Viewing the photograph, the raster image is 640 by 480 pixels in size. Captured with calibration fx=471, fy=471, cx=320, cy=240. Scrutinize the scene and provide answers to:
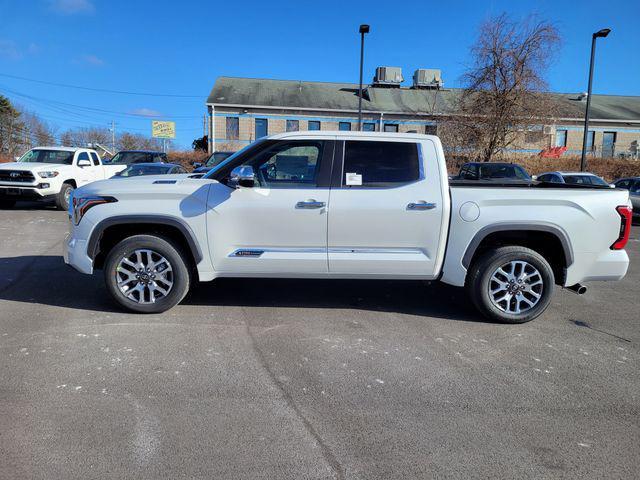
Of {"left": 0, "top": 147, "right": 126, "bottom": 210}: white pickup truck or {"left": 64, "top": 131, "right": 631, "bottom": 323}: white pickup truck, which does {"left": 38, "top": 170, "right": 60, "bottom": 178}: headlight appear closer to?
{"left": 0, "top": 147, "right": 126, "bottom": 210}: white pickup truck

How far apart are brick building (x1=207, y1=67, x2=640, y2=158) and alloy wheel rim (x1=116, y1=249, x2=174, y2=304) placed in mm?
34207

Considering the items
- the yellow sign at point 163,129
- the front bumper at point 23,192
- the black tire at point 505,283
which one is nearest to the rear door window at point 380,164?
the black tire at point 505,283

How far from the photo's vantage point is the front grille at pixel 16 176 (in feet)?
41.0

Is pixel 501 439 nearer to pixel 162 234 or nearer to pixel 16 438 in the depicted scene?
pixel 16 438

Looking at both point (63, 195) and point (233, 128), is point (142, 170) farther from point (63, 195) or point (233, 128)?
point (233, 128)

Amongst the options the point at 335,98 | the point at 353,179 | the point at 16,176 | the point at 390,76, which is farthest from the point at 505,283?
the point at 390,76

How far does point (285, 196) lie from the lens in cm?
470

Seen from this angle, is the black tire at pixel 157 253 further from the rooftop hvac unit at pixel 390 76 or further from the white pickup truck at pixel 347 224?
the rooftop hvac unit at pixel 390 76

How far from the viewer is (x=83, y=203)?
4.80 meters

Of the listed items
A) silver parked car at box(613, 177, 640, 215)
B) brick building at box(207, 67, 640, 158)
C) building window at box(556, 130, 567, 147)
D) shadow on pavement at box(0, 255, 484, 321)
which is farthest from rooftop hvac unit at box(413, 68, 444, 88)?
shadow on pavement at box(0, 255, 484, 321)

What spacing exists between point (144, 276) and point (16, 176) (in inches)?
401

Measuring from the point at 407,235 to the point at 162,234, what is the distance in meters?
2.52

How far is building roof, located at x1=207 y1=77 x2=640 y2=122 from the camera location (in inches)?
1575

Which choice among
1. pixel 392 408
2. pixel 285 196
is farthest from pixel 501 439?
pixel 285 196
